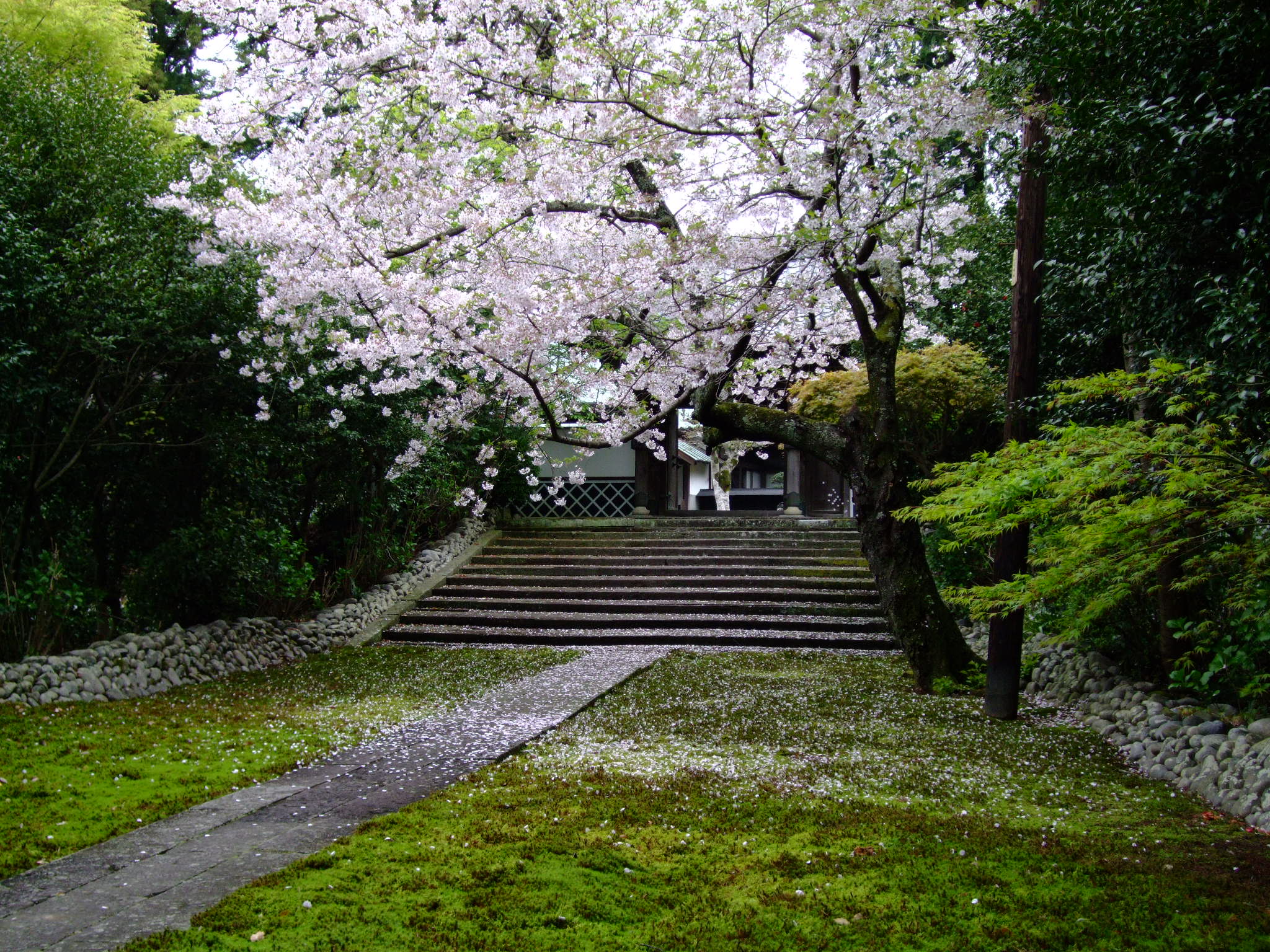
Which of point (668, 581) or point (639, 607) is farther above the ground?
point (668, 581)

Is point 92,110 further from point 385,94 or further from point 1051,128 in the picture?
point 1051,128

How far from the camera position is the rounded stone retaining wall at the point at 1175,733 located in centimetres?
376

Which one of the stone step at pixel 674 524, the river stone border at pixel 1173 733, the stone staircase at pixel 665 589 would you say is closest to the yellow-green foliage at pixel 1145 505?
the river stone border at pixel 1173 733

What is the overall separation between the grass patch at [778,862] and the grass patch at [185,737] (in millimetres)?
979

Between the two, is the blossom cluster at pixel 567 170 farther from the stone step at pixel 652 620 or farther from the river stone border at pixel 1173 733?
the river stone border at pixel 1173 733

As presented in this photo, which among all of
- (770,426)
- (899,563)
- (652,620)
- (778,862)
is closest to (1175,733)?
(899,563)

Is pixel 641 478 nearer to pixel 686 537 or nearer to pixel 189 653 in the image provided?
pixel 686 537

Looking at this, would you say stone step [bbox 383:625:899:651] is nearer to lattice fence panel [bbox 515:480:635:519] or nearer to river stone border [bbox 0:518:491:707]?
river stone border [bbox 0:518:491:707]

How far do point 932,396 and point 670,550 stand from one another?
3970mm

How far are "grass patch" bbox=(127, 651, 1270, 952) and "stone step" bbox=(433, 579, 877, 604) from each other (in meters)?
5.02

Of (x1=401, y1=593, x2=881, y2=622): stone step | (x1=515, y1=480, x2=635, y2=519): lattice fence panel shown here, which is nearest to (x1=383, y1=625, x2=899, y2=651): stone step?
(x1=401, y1=593, x2=881, y2=622): stone step

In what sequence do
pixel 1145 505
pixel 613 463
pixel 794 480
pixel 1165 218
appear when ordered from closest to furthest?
pixel 1145 505 < pixel 1165 218 < pixel 613 463 < pixel 794 480

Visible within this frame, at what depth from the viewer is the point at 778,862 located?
116 inches

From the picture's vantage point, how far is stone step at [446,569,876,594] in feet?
33.9
